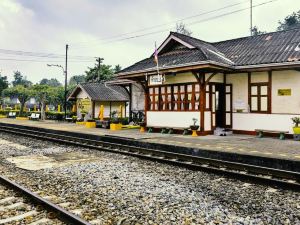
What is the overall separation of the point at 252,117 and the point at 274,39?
511cm

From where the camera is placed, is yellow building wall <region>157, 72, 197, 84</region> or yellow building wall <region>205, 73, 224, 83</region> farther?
yellow building wall <region>157, 72, 197, 84</region>

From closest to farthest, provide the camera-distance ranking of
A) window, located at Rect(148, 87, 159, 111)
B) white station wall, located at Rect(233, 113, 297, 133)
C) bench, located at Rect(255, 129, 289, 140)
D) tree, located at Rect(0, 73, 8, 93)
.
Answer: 1. bench, located at Rect(255, 129, 289, 140)
2. white station wall, located at Rect(233, 113, 297, 133)
3. window, located at Rect(148, 87, 159, 111)
4. tree, located at Rect(0, 73, 8, 93)

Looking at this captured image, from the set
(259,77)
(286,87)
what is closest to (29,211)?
(286,87)

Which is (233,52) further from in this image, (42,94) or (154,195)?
(42,94)

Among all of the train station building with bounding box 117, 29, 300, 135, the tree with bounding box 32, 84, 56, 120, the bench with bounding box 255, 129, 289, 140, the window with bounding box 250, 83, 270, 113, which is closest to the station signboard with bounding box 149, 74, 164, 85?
the train station building with bounding box 117, 29, 300, 135

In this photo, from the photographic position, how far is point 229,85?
1631 centimetres

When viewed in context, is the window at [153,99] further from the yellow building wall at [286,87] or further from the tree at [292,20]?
the tree at [292,20]

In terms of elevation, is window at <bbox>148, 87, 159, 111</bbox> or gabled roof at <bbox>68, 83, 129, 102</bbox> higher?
gabled roof at <bbox>68, 83, 129, 102</bbox>

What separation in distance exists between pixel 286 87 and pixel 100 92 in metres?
22.1

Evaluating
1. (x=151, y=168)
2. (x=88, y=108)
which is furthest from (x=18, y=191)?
(x=88, y=108)

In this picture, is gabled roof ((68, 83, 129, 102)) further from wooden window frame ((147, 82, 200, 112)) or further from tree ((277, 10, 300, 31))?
tree ((277, 10, 300, 31))

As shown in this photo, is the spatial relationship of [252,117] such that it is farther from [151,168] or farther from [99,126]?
[99,126]

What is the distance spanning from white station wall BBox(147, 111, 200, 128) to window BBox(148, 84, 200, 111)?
0.92 feet

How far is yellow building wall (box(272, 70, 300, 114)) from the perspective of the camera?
13.8 metres
